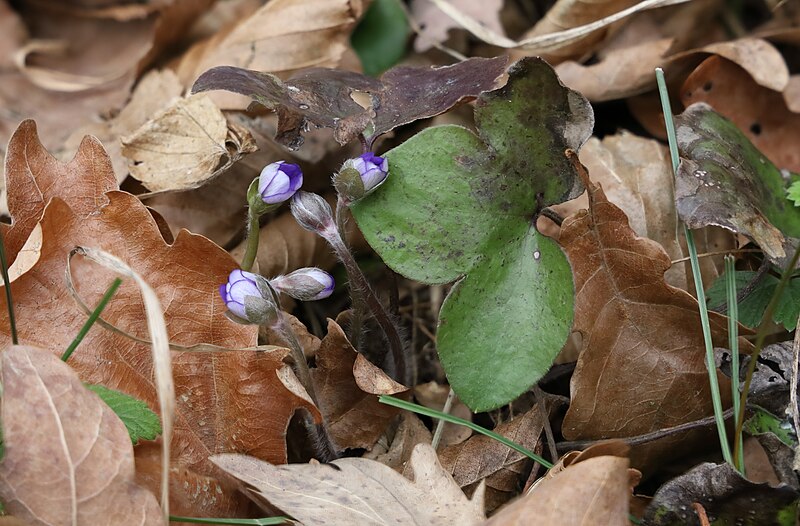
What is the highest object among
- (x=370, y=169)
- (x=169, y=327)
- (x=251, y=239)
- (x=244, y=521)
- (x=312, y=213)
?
(x=370, y=169)

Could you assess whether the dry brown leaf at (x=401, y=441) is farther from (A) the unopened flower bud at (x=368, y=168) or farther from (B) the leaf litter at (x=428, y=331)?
(A) the unopened flower bud at (x=368, y=168)

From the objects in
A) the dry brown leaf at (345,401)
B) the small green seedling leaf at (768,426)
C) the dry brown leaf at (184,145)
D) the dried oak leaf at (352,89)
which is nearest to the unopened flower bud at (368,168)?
the dried oak leaf at (352,89)

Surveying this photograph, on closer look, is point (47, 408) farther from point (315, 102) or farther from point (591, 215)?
point (591, 215)

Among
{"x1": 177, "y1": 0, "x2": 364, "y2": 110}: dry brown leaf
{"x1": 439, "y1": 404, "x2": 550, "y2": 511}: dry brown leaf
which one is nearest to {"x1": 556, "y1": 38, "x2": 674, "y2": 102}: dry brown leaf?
{"x1": 177, "y1": 0, "x2": 364, "y2": 110}: dry brown leaf

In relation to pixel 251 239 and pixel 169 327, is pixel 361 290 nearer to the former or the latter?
pixel 251 239

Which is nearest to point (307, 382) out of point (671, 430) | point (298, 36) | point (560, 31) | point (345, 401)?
point (345, 401)

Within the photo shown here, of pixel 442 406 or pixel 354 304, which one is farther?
pixel 442 406

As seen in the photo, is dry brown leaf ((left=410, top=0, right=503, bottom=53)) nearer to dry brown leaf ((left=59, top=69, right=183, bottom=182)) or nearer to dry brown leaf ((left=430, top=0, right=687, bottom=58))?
dry brown leaf ((left=430, top=0, right=687, bottom=58))
